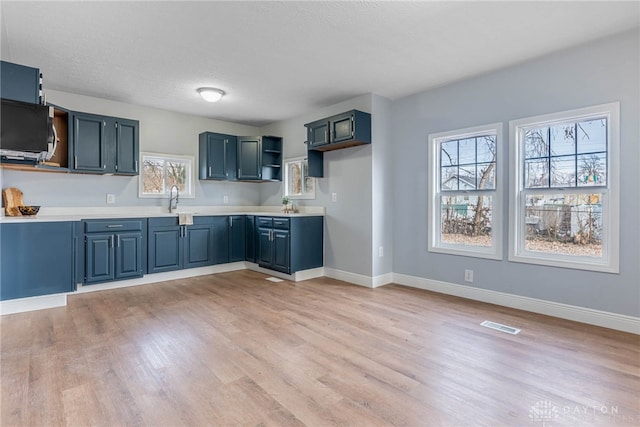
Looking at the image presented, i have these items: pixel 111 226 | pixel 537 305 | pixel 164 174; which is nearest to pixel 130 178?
pixel 164 174

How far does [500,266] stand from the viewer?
354 centimetres

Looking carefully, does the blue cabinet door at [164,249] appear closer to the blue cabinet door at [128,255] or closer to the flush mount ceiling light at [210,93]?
the blue cabinet door at [128,255]

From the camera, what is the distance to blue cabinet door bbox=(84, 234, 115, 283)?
3896 mm

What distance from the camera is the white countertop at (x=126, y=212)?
3460 millimetres

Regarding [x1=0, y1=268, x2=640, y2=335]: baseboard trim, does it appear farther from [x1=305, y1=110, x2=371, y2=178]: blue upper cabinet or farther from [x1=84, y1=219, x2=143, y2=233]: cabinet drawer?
[x1=305, y1=110, x2=371, y2=178]: blue upper cabinet

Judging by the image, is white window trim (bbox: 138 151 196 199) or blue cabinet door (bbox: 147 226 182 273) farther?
white window trim (bbox: 138 151 196 199)

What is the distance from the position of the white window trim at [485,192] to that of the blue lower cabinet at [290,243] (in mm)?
1590

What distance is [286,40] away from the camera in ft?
9.55

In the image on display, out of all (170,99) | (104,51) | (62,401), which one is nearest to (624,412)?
(62,401)


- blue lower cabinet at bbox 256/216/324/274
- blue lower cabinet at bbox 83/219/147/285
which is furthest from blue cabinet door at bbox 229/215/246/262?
blue lower cabinet at bbox 83/219/147/285

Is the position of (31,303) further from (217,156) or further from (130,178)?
(217,156)

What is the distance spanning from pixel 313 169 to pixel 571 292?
132 inches

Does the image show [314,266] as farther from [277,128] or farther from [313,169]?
[277,128]

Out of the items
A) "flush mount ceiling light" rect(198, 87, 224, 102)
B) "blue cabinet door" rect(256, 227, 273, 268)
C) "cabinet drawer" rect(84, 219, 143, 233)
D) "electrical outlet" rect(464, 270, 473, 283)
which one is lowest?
"electrical outlet" rect(464, 270, 473, 283)
